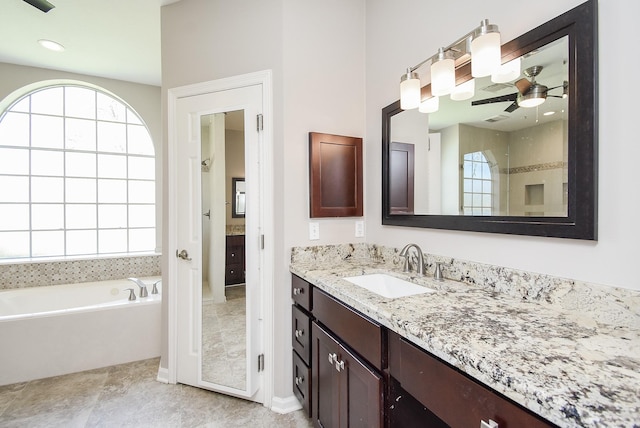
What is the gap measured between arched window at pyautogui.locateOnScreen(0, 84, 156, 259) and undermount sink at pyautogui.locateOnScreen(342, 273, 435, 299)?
3280mm

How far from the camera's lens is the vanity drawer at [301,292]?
165cm

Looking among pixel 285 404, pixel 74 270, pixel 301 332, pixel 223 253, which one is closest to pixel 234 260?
pixel 223 253

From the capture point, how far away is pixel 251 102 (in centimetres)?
193

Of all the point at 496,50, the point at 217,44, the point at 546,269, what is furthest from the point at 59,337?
the point at 496,50

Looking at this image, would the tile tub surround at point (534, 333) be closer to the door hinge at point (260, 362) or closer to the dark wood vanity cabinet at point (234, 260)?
the dark wood vanity cabinet at point (234, 260)

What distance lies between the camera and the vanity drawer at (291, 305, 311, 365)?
165 centimetres

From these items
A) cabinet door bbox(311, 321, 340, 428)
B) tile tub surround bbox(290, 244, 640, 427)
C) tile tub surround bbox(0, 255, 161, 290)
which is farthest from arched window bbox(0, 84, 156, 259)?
tile tub surround bbox(290, 244, 640, 427)

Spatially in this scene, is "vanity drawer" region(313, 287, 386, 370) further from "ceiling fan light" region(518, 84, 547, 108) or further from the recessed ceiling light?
the recessed ceiling light

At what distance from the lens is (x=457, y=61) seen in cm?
138

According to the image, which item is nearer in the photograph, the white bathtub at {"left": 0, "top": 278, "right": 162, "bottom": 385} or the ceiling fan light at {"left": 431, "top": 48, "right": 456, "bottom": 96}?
the ceiling fan light at {"left": 431, "top": 48, "right": 456, "bottom": 96}

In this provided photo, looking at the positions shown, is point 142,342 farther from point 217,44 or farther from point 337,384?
point 217,44

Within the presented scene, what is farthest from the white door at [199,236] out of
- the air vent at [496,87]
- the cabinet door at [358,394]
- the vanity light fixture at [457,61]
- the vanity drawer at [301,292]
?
the air vent at [496,87]

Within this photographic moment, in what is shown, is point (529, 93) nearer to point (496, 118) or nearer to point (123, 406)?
point (496, 118)

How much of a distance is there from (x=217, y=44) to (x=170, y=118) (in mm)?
633
